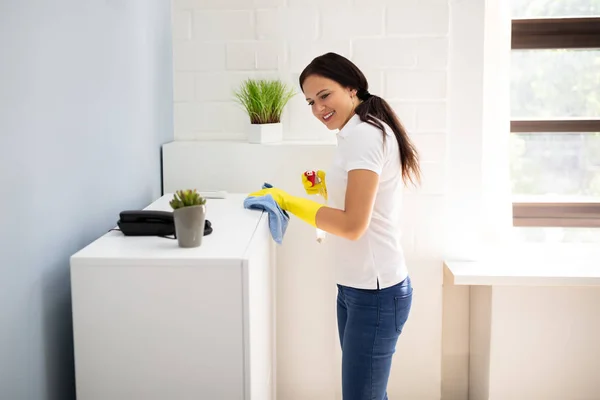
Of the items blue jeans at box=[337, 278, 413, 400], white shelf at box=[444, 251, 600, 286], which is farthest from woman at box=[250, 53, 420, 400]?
white shelf at box=[444, 251, 600, 286]

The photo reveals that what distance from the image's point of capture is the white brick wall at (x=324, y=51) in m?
2.71

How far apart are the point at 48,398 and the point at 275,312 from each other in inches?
43.2

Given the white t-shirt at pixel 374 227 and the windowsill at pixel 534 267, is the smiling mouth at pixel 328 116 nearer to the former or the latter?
the white t-shirt at pixel 374 227

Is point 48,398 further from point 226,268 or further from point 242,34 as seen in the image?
point 242,34

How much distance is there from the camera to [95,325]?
155 centimetres

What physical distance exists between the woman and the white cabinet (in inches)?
17.3

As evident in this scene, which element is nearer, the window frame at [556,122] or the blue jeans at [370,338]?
the blue jeans at [370,338]

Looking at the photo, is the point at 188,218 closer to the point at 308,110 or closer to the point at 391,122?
the point at 391,122

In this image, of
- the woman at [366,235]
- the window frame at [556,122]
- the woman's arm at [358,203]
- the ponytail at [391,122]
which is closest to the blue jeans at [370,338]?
the woman at [366,235]

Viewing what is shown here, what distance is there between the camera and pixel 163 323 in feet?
5.08

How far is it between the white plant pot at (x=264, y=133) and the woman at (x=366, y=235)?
0.62m

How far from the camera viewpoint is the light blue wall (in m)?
1.46

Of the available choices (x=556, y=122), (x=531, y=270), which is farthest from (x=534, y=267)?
(x=556, y=122)

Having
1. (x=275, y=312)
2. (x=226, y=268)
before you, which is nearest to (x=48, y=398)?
(x=226, y=268)
